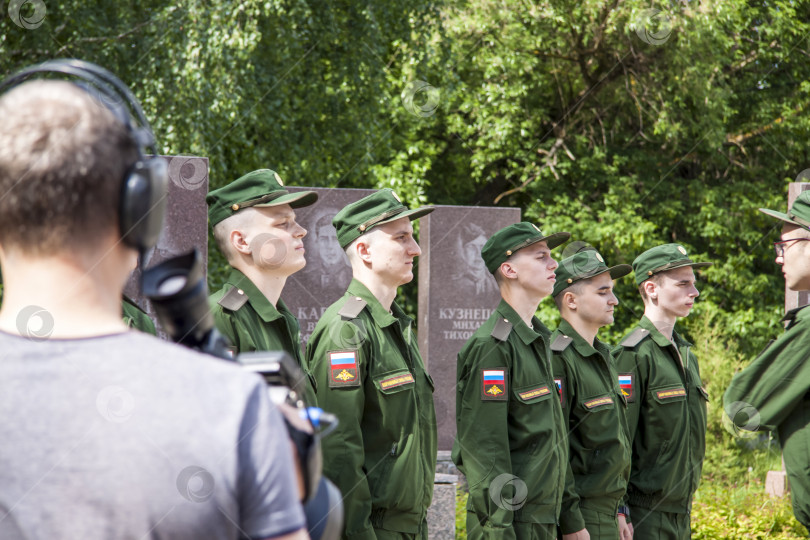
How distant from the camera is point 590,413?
224 inches

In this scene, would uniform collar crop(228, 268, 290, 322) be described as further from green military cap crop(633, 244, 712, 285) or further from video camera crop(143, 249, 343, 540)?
green military cap crop(633, 244, 712, 285)

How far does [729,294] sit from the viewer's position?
731 inches

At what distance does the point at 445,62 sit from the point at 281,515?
14.9 meters

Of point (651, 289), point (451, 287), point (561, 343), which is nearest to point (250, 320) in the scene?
point (561, 343)

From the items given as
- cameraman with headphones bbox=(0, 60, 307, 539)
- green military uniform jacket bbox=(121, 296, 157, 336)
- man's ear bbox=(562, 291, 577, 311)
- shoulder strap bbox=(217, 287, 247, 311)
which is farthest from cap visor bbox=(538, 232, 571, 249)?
cameraman with headphones bbox=(0, 60, 307, 539)

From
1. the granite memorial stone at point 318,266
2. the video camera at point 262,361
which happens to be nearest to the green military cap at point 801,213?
the video camera at point 262,361

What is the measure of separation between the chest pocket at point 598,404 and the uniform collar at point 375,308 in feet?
4.96

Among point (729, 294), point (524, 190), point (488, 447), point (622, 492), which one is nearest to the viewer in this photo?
point (488, 447)

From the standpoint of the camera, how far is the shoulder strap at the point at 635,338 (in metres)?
6.45

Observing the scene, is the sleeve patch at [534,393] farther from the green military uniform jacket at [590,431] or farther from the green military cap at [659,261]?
the green military cap at [659,261]

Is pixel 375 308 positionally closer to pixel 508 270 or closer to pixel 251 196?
pixel 251 196

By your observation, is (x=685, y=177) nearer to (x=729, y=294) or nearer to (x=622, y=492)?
(x=729, y=294)

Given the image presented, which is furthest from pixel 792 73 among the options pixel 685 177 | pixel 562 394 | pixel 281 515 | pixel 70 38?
pixel 281 515

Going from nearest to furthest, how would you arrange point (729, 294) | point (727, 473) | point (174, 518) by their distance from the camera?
point (174, 518)
point (727, 473)
point (729, 294)
